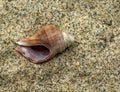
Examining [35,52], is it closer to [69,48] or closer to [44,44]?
[44,44]

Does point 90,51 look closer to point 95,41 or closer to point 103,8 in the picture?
point 95,41

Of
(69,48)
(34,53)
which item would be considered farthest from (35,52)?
(69,48)

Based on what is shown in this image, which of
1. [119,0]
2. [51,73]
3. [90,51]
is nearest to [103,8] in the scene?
[119,0]

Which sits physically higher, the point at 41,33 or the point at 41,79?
the point at 41,33
